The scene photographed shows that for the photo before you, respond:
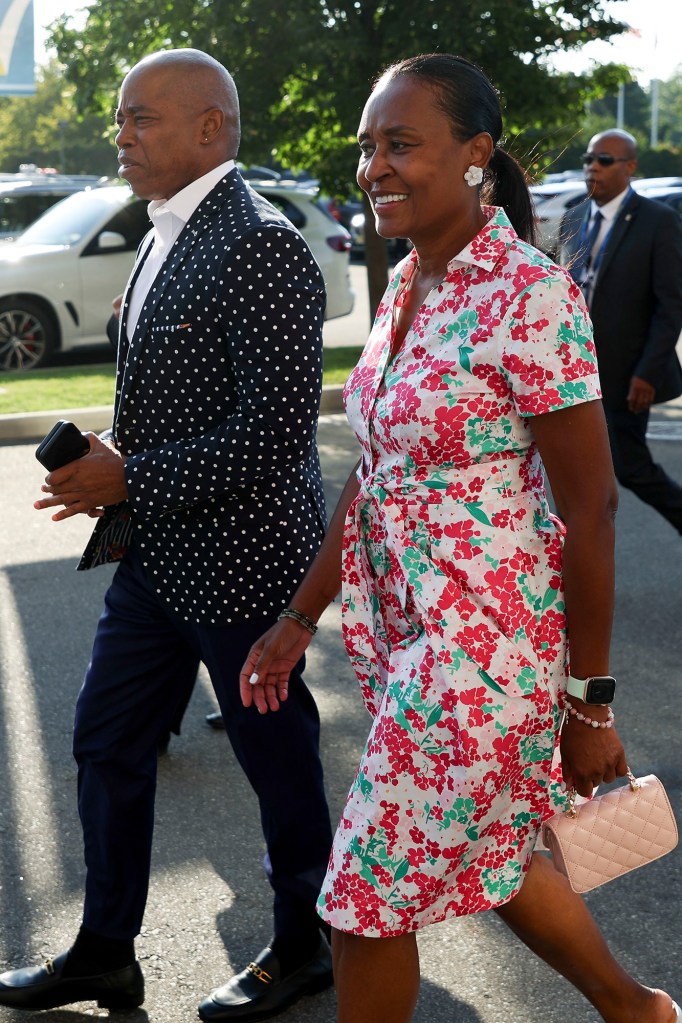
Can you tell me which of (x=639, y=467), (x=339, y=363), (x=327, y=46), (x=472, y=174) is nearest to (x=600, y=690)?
(x=472, y=174)

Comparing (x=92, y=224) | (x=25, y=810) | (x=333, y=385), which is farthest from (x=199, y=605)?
(x=92, y=224)

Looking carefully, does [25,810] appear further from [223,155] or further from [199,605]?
[223,155]

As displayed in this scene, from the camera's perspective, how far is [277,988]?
10.2 feet

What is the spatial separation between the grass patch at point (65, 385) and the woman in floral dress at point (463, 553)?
23.3ft

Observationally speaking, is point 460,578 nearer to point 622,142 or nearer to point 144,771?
point 144,771

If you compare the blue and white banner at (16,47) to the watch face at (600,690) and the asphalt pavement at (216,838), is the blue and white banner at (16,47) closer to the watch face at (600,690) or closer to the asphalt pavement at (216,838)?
the asphalt pavement at (216,838)

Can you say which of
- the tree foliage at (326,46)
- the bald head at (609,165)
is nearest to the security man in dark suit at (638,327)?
the bald head at (609,165)

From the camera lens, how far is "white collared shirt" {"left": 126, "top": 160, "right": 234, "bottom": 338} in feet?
9.85

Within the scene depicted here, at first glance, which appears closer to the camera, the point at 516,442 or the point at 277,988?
the point at 516,442

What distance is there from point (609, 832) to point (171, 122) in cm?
170

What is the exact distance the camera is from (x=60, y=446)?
2.83 meters

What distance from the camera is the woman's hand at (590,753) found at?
2.34 meters

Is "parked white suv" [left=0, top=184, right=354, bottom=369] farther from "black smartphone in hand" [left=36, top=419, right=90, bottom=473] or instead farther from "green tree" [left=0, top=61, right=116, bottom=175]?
"green tree" [left=0, top=61, right=116, bottom=175]

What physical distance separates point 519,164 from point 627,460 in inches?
148
